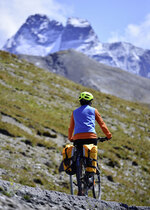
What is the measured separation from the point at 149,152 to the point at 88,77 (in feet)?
560

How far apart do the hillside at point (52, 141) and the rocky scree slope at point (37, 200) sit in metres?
1.90

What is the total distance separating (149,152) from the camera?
1961 centimetres

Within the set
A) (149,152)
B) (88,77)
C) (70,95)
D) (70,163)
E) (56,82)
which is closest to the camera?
(70,163)

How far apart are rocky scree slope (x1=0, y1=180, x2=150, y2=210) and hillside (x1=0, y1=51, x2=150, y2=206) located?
6.24 ft

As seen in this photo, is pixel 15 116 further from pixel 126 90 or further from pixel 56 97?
pixel 126 90

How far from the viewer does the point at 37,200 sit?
4023 mm

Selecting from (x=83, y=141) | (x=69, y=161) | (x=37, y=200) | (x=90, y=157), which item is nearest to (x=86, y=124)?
(x=83, y=141)

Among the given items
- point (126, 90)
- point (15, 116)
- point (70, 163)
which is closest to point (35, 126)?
point (15, 116)

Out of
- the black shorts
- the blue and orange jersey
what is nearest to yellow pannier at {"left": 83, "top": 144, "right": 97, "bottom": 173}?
the black shorts

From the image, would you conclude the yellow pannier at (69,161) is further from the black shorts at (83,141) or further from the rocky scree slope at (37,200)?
the rocky scree slope at (37,200)

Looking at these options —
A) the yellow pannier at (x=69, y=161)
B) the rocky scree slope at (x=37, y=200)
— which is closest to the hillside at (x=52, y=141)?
the yellow pannier at (x=69, y=161)

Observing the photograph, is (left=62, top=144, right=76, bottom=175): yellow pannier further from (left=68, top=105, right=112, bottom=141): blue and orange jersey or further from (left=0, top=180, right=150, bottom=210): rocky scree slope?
(left=0, top=180, right=150, bottom=210): rocky scree slope

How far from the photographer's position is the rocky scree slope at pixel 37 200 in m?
3.50

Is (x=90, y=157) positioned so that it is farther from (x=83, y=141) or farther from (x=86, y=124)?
(x=86, y=124)
